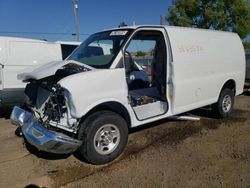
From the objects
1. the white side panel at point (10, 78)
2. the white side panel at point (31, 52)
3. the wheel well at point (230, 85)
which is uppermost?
the white side panel at point (31, 52)

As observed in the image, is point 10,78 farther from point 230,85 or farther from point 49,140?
point 230,85

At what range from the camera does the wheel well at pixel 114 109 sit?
13.5ft

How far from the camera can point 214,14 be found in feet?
64.8

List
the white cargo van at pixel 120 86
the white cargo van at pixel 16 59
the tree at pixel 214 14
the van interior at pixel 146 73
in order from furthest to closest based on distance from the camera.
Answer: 1. the tree at pixel 214 14
2. the white cargo van at pixel 16 59
3. the van interior at pixel 146 73
4. the white cargo van at pixel 120 86

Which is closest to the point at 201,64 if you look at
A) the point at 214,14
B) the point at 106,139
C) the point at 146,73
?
the point at 146,73

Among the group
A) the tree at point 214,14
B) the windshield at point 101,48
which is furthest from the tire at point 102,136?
the tree at point 214,14

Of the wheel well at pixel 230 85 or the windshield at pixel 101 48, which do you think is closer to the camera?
the windshield at pixel 101 48

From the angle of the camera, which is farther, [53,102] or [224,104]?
[224,104]

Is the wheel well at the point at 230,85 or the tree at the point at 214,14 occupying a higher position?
the tree at the point at 214,14

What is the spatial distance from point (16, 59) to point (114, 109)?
4.22m

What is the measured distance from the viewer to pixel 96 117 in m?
4.05

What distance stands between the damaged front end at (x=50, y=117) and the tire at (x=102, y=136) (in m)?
0.17

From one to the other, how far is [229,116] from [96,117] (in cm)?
435

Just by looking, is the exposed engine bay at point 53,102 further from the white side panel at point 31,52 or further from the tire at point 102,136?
the white side panel at point 31,52
